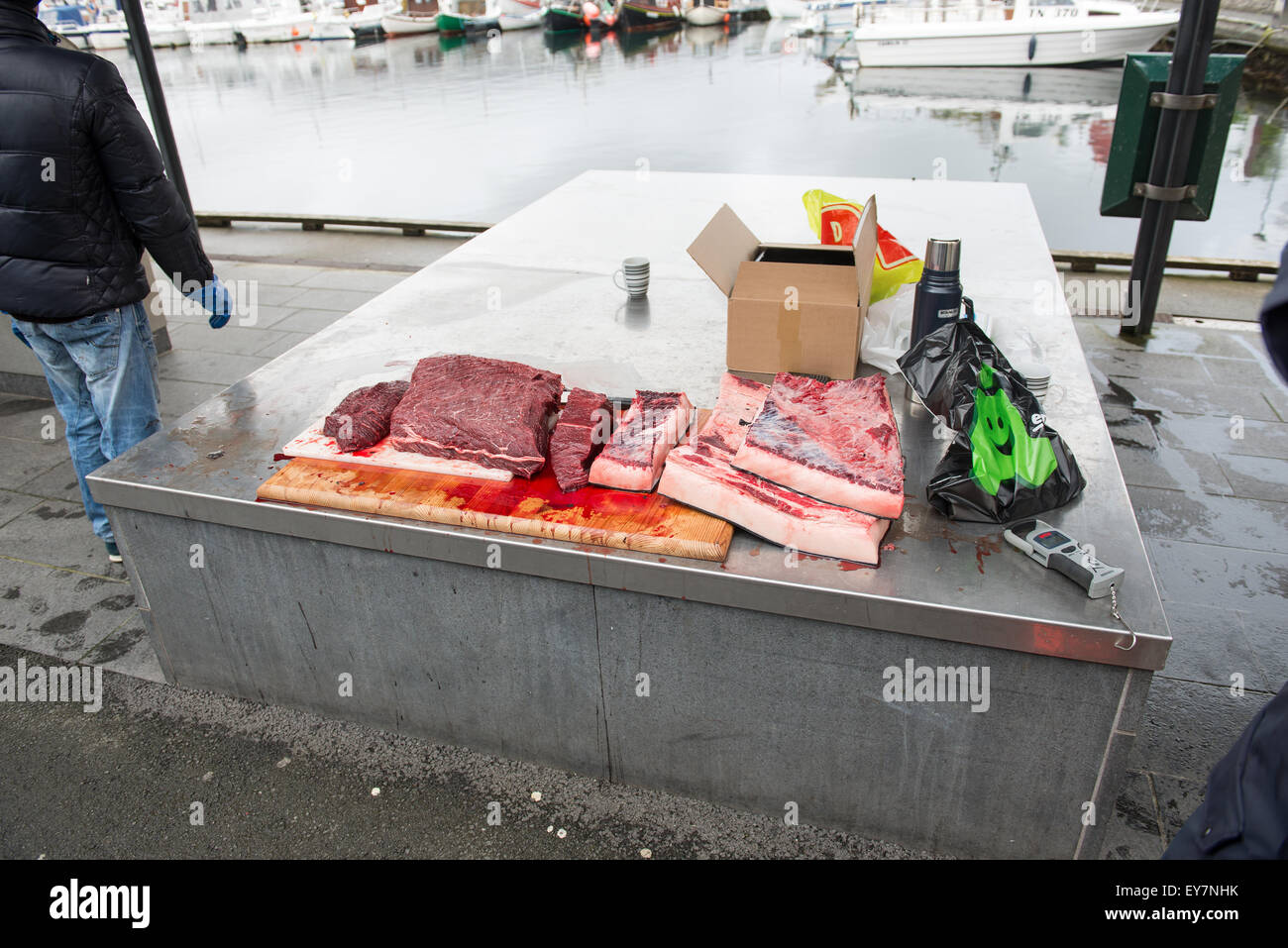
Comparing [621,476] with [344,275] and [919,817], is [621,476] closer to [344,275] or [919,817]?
[919,817]

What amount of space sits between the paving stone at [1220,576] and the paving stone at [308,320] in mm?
5812

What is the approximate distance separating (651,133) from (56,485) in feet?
66.2

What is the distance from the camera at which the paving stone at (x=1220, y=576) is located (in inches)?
131

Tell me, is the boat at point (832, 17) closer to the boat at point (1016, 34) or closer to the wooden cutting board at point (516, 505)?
the boat at point (1016, 34)

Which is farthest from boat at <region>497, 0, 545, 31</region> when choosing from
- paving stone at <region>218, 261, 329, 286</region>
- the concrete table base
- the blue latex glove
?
the concrete table base

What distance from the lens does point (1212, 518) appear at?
388 centimetres

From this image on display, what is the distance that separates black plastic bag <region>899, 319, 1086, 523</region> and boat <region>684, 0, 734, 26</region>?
5980 cm

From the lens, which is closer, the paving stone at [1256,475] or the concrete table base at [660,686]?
A: the concrete table base at [660,686]

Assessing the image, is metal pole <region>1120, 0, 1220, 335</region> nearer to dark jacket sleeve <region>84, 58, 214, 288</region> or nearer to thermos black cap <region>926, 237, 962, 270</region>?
thermos black cap <region>926, 237, 962, 270</region>

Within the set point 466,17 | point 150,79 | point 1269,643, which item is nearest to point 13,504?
point 150,79

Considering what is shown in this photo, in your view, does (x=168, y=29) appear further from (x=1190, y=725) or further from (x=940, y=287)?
(x=1190, y=725)

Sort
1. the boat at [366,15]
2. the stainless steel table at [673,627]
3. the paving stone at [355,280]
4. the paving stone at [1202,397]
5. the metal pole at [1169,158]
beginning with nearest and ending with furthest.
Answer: the stainless steel table at [673,627], the paving stone at [1202,397], the metal pole at [1169,158], the paving stone at [355,280], the boat at [366,15]

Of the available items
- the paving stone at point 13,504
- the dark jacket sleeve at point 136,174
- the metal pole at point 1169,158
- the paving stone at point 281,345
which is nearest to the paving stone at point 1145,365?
the metal pole at point 1169,158

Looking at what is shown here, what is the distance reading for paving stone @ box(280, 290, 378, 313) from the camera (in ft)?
22.9
